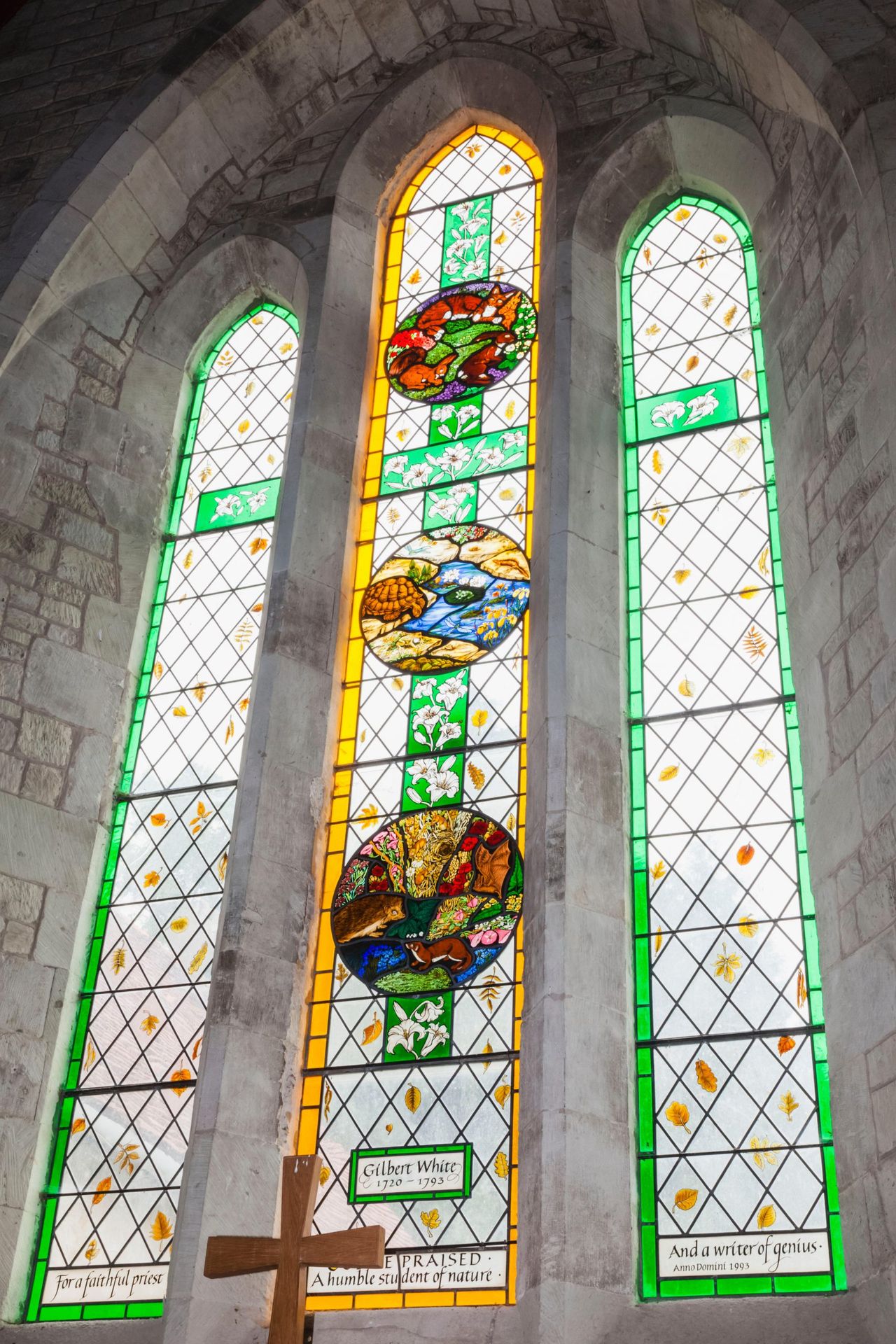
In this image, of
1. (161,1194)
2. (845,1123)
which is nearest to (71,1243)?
(161,1194)

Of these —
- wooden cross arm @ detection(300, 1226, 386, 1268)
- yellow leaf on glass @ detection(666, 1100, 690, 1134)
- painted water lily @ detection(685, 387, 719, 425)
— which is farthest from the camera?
painted water lily @ detection(685, 387, 719, 425)

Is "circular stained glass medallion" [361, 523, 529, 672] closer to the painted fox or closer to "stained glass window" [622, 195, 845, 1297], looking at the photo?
"stained glass window" [622, 195, 845, 1297]

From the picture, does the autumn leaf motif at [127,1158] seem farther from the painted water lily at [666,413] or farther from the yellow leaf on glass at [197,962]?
the painted water lily at [666,413]

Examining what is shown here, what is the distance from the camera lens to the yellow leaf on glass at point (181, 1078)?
546 centimetres

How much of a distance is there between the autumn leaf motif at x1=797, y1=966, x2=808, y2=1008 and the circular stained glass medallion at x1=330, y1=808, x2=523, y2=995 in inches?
39.1

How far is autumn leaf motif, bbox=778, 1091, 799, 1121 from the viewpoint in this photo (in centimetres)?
463

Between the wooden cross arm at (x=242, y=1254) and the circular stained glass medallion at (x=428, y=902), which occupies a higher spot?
the circular stained glass medallion at (x=428, y=902)

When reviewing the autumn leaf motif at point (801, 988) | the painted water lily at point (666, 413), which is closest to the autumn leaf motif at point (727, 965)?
the autumn leaf motif at point (801, 988)

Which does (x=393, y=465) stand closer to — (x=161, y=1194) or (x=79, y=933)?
(x=79, y=933)

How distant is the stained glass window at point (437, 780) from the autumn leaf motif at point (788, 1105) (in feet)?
2.75

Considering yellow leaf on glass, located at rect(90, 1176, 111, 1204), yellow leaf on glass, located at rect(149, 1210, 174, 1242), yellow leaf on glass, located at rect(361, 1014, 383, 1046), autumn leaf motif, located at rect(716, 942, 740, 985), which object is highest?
autumn leaf motif, located at rect(716, 942, 740, 985)

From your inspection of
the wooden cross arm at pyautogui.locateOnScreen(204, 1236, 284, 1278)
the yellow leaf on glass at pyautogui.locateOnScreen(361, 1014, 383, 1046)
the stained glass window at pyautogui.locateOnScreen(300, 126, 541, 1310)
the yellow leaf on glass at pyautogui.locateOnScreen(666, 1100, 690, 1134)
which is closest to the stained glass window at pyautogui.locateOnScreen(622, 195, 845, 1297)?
the yellow leaf on glass at pyautogui.locateOnScreen(666, 1100, 690, 1134)

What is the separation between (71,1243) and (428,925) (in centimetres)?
159

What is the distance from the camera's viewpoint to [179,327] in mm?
7531
